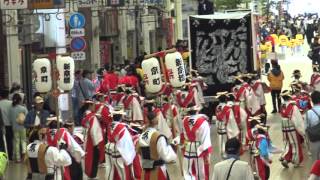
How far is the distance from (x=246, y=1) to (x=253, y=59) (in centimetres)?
2600

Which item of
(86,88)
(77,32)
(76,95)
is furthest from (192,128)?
(77,32)

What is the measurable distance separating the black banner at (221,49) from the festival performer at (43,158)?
511 inches

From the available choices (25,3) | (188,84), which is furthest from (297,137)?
(25,3)

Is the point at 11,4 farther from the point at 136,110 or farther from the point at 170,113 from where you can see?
the point at 170,113

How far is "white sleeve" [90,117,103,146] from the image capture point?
16.5 meters

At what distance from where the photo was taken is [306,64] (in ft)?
154

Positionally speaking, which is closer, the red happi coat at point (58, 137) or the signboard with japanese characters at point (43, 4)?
the red happi coat at point (58, 137)

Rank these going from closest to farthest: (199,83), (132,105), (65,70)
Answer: (65,70), (132,105), (199,83)

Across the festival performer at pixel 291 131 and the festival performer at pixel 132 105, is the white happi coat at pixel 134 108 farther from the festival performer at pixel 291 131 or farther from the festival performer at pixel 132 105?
the festival performer at pixel 291 131

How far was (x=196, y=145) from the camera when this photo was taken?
1408 cm

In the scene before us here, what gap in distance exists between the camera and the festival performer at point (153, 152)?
12.8m

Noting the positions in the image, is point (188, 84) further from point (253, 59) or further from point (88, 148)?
point (88, 148)

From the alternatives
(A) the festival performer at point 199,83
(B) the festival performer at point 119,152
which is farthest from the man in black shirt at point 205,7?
(B) the festival performer at point 119,152

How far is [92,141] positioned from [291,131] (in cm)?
436
